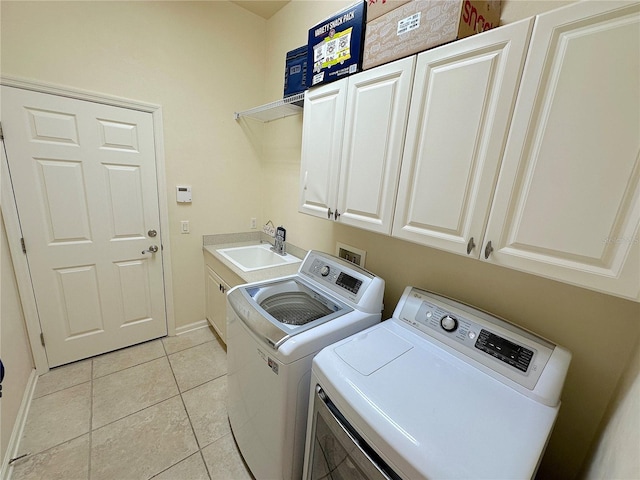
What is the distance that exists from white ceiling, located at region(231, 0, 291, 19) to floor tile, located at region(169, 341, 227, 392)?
3092 mm

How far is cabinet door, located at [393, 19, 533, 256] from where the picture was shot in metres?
0.84

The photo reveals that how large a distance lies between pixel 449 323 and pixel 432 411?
426 mm

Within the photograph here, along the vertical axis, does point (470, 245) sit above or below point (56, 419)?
above

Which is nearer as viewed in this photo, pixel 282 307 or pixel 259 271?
pixel 282 307

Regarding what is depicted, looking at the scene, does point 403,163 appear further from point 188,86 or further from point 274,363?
point 188,86

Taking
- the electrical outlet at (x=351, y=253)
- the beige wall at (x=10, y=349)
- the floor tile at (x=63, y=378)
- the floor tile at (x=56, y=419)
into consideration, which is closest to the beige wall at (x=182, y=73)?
the floor tile at (x=63, y=378)

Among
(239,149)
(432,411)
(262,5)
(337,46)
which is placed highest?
(262,5)

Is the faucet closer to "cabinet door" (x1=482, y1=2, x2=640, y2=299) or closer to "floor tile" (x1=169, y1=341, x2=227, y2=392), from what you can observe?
"floor tile" (x1=169, y1=341, x2=227, y2=392)

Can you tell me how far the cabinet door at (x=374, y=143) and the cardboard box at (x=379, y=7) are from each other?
233 millimetres

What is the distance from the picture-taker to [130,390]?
74.8 inches

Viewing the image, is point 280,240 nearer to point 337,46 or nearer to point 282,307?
point 282,307

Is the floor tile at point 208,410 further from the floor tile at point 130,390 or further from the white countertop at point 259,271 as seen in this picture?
the white countertop at point 259,271

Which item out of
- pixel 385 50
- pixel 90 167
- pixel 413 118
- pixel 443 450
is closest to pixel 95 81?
pixel 90 167

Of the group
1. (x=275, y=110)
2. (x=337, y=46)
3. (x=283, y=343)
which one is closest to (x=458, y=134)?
(x=337, y=46)
